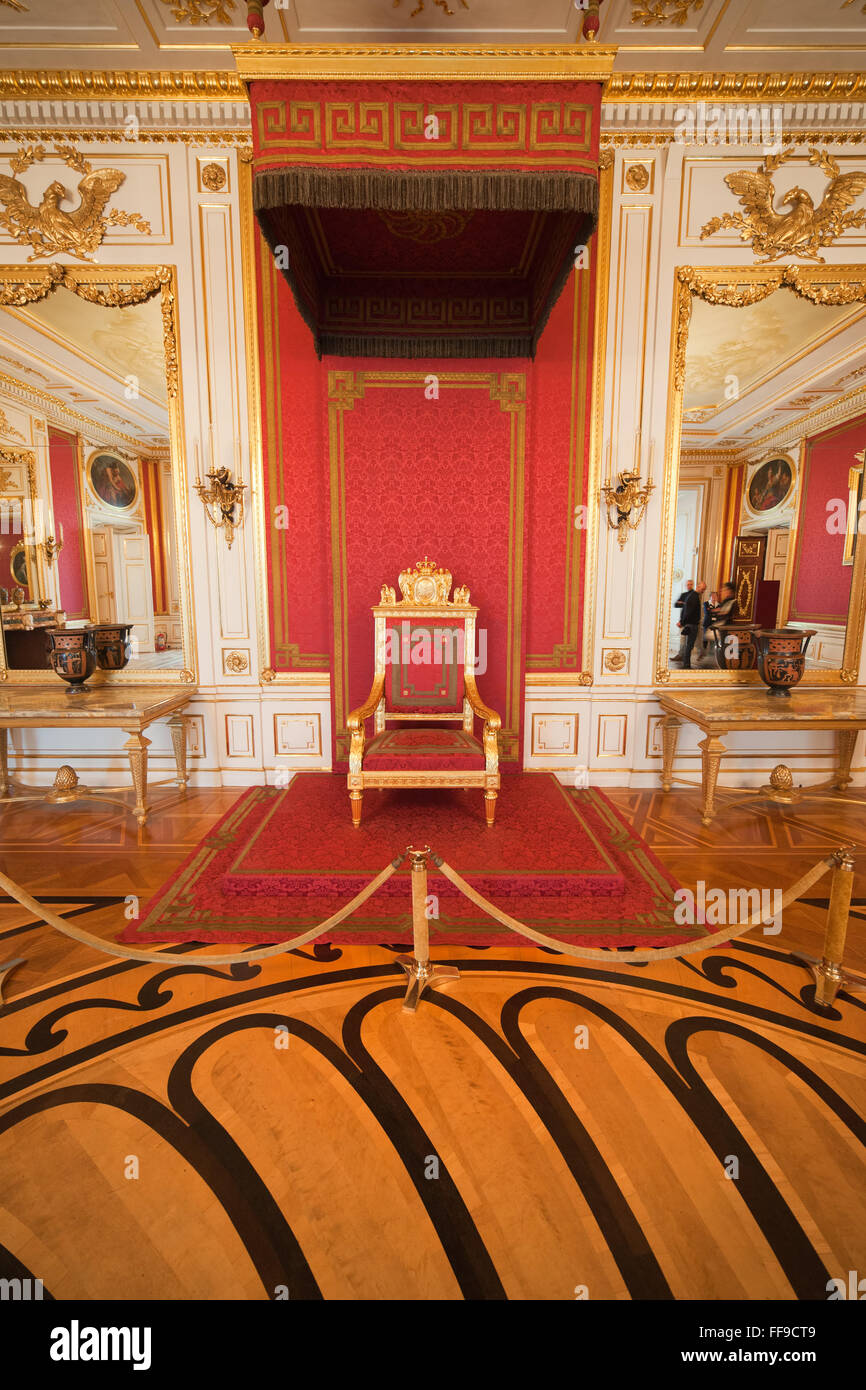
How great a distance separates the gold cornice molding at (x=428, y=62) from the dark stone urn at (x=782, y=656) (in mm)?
3514

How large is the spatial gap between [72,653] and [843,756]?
6.07 meters

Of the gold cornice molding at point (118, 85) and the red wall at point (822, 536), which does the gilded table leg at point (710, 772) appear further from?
the gold cornice molding at point (118, 85)

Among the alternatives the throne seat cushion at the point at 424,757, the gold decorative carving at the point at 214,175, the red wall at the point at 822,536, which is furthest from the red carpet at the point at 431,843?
the gold decorative carving at the point at 214,175

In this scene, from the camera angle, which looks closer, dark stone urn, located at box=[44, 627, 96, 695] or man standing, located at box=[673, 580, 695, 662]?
dark stone urn, located at box=[44, 627, 96, 695]

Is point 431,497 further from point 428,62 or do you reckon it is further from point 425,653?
point 428,62

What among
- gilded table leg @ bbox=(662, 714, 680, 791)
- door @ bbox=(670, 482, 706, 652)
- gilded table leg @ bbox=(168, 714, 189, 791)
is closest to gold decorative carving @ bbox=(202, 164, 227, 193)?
gilded table leg @ bbox=(168, 714, 189, 791)

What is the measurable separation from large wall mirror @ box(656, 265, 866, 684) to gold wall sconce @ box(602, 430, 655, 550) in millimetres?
218

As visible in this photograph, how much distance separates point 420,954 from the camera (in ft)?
8.34

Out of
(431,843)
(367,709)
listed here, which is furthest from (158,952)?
(367,709)

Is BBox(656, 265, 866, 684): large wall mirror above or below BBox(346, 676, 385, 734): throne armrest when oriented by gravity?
above

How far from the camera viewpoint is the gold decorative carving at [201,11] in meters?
3.67

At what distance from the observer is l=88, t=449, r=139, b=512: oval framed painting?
15.1 feet

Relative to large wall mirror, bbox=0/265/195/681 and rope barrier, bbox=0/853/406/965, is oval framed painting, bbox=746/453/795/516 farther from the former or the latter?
large wall mirror, bbox=0/265/195/681
